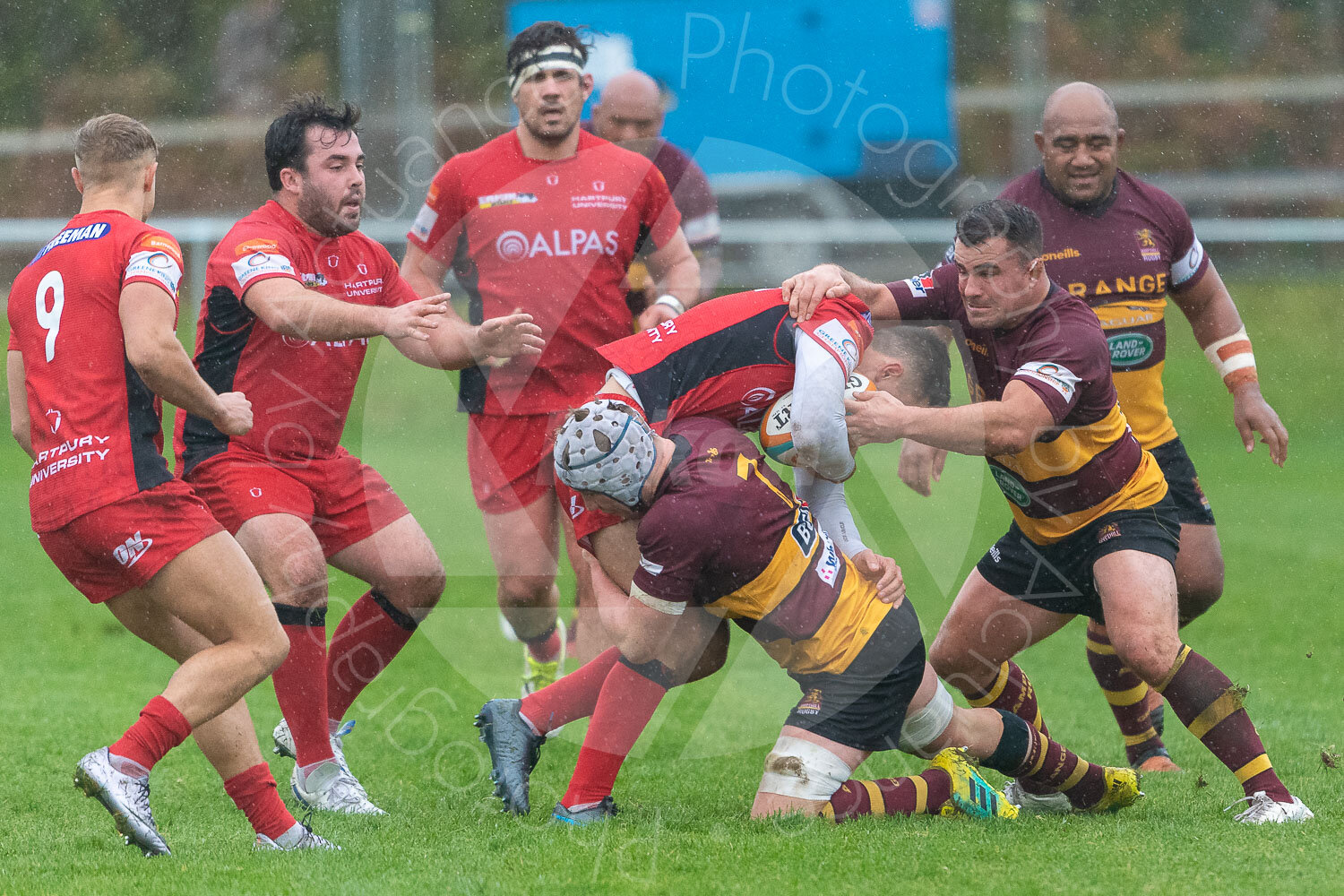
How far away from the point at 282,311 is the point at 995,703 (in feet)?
9.08

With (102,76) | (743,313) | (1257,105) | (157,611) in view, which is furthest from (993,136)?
(157,611)

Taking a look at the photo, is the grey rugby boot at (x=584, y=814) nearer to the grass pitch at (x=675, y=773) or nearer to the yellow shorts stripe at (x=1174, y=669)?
the grass pitch at (x=675, y=773)

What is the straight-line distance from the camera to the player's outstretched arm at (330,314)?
448 centimetres

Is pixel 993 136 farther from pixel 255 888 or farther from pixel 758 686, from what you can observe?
pixel 255 888

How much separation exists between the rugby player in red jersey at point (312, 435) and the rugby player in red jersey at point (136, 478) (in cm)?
62

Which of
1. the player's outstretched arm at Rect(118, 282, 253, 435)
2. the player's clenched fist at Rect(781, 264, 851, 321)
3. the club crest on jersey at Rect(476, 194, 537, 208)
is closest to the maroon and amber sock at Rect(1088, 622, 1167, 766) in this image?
the player's clenched fist at Rect(781, 264, 851, 321)

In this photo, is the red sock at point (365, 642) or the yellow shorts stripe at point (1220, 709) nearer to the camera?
the yellow shorts stripe at point (1220, 709)

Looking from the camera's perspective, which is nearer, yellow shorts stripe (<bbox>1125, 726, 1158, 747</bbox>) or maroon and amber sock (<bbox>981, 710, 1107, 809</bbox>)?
maroon and amber sock (<bbox>981, 710, 1107, 809</bbox>)

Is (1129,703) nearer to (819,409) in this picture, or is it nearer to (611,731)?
(819,409)

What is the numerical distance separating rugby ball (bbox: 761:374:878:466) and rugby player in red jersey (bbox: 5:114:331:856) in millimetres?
1619

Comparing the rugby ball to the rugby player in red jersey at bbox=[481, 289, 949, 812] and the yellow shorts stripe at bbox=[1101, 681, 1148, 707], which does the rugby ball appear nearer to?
the rugby player in red jersey at bbox=[481, 289, 949, 812]

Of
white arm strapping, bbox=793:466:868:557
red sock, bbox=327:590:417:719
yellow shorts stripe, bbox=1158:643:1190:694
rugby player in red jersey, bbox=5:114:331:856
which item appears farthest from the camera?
red sock, bbox=327:590:417:719

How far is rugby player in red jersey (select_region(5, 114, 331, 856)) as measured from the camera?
3.89m

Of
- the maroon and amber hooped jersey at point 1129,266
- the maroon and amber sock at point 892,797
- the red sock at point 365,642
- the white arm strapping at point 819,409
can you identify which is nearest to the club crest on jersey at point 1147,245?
the maroon and amber hooped jersey at point 1129,266
